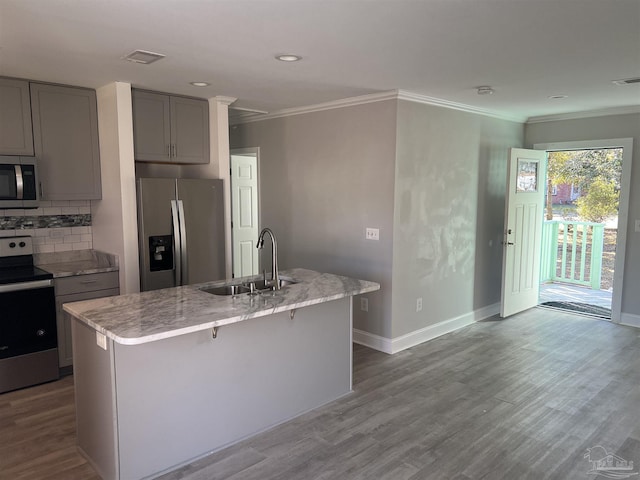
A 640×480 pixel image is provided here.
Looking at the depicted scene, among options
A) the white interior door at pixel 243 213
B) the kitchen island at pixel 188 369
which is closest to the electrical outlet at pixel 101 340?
the kitchen island at pixel 188 369

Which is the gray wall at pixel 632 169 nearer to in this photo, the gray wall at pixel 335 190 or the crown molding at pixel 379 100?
the crown molding at pixel 379 100

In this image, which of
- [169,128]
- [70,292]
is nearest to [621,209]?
[169,128]

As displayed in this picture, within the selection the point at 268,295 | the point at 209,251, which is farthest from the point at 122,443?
the point at 209,251

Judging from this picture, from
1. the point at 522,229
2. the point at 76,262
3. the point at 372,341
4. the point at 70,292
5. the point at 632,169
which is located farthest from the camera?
the point at 522,229

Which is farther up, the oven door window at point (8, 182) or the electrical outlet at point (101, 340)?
the oven door window at point (8, 182)

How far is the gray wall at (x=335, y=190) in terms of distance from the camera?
426cm

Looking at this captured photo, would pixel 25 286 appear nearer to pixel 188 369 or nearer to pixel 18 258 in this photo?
pixel 18 258

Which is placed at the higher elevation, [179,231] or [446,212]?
[446,212]

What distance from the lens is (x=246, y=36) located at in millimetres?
2516

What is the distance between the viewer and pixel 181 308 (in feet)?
8.28

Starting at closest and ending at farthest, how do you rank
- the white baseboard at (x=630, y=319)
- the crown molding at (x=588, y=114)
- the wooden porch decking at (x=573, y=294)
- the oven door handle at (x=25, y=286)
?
the oven door handle at (x=25, y=286)
the crown molding at (x=588, y=114)
the white baseboard at (x=630, y=319)
the wooden porch decking at (x=573, y=294)

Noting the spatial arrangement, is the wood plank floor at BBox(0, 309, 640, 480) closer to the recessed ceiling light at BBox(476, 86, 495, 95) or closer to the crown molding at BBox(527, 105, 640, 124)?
the recessed ceiling light at BBox(476, 86, 495, 95)

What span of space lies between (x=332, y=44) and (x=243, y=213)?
376 cm

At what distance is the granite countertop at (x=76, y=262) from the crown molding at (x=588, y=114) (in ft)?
16.7
